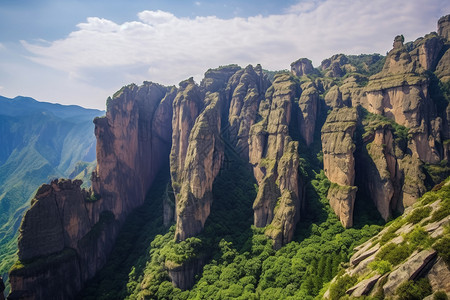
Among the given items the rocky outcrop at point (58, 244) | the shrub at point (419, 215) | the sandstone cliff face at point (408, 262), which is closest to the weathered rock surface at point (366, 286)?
the sandstone cliff face at point (408, 262)

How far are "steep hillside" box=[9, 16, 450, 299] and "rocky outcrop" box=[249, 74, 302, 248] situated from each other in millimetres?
356

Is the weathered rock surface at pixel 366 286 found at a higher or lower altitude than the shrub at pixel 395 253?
lower

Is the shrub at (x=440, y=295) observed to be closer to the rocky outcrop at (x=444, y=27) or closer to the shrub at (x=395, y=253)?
the shrub at (x=395, y=253)

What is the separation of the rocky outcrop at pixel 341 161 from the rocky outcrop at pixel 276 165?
8423 millimetres

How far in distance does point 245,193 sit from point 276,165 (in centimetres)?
1310

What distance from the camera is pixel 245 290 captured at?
48062 millimetres

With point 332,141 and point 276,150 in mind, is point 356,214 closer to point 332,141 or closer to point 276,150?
point 332,141

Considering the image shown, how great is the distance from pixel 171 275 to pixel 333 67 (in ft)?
384

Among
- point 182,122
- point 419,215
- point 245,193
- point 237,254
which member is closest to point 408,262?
point 419,215

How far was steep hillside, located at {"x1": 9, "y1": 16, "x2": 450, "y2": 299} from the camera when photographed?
177 ft

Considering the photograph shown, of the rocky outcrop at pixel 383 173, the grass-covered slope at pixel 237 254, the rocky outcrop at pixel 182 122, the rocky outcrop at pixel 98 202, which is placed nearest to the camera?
the grass-covered slope at pixel 237 254

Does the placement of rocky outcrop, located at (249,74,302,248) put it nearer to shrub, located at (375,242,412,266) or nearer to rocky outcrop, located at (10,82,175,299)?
shrub, located at (375,242,412,266)

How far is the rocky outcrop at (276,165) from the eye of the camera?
59.0 meters

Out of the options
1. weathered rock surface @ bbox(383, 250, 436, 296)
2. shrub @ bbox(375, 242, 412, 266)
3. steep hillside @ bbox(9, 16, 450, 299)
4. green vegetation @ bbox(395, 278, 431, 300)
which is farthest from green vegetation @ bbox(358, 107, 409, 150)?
green vegetation @ bbox(395, 278, 431, 300)
